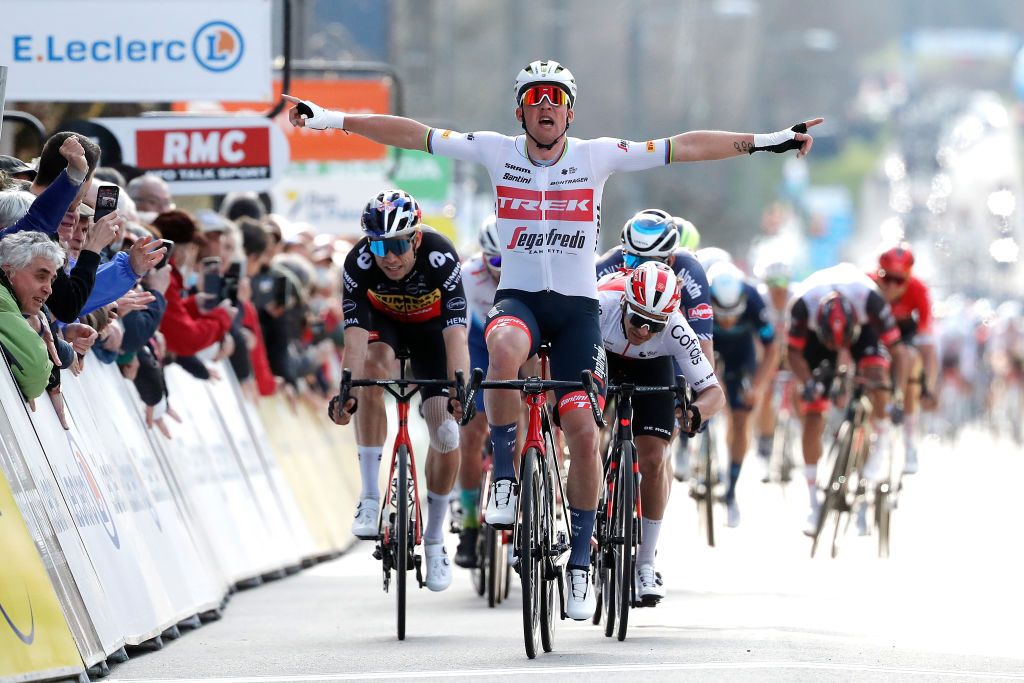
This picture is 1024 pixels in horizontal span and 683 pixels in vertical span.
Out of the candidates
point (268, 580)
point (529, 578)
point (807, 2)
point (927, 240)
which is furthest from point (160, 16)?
point (807, 2)

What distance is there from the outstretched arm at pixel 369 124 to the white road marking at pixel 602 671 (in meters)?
2.54

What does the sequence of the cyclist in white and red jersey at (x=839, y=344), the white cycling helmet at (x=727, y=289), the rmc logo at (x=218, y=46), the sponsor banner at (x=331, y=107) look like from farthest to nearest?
the sponsor banner at (x=331, y=107) → the white cycling helmet at (x=727, y=289) → the cyclist in white and red jersey at (x=839, y=344) → the rmc logo at (x=218, y=46)

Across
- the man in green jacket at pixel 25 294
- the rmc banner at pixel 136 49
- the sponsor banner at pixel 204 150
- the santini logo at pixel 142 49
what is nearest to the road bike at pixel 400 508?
the man in green jacket at pixel 25 294

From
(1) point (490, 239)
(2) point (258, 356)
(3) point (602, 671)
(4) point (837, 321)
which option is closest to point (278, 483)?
(2) point (258, 356)

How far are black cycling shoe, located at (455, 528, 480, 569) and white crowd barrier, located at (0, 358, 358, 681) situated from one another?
130cm

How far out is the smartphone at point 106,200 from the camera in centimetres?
959

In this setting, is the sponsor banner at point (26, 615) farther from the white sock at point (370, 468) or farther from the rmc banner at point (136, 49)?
the rmc banner at point (136, 49)

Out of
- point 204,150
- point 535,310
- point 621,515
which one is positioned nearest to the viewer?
point 535,310

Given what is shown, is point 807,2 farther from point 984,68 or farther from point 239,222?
point 239,222

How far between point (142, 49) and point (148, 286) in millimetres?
2832

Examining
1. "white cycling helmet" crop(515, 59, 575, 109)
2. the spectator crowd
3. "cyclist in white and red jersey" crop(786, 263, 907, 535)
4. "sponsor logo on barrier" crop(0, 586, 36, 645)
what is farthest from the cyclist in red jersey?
"sponsor logo on barrier" crop(0, 586, 36, 645)

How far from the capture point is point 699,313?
41.1 ft

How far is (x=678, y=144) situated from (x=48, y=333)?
277 cm

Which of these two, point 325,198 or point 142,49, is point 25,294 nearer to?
point 142,49
